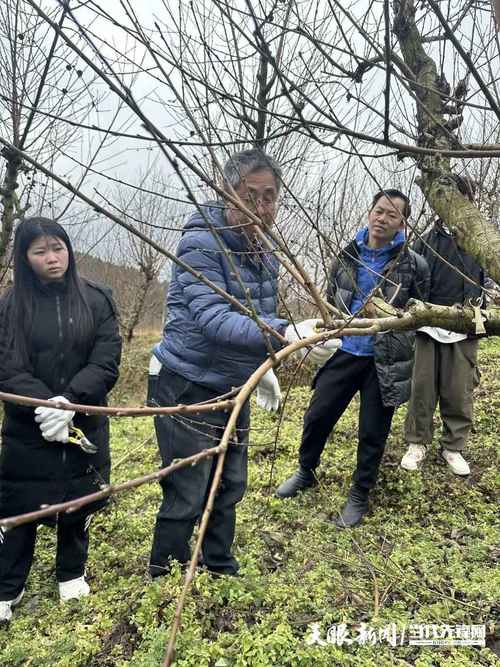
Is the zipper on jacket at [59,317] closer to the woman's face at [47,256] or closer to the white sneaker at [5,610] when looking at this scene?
the woman's face at [47,256]

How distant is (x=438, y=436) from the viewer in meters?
3.96

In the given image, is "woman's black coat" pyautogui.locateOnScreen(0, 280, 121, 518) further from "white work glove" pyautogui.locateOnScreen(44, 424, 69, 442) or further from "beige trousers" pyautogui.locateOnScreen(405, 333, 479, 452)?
"beige trousers" pyautogui.locateOnScreen(405, 333, 479, 452)

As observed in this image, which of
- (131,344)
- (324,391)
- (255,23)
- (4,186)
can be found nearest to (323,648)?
(324,391)

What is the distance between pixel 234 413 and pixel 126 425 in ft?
18.0

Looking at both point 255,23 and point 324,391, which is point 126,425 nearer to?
point 324,391

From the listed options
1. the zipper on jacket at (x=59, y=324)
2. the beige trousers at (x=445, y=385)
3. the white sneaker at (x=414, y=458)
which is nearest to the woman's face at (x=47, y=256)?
the zipper on jacket at (x=59, y=324)

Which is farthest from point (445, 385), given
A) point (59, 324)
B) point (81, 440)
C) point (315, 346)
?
point (59, 324)

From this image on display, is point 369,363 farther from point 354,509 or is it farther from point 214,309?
point 214,309

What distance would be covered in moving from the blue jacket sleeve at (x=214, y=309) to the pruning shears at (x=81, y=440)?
0.78m

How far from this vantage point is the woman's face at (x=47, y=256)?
206 centimetres

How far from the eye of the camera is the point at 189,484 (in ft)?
6.62

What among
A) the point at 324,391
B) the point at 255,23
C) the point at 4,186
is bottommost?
the point at 324,391

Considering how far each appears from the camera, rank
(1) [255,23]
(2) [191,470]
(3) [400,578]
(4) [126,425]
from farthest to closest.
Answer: (4) [126,425]
(3) [400,578]
(2) [191,470]
(1) [255,23]

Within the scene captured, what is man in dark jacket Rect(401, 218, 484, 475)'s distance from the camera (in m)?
3.19
